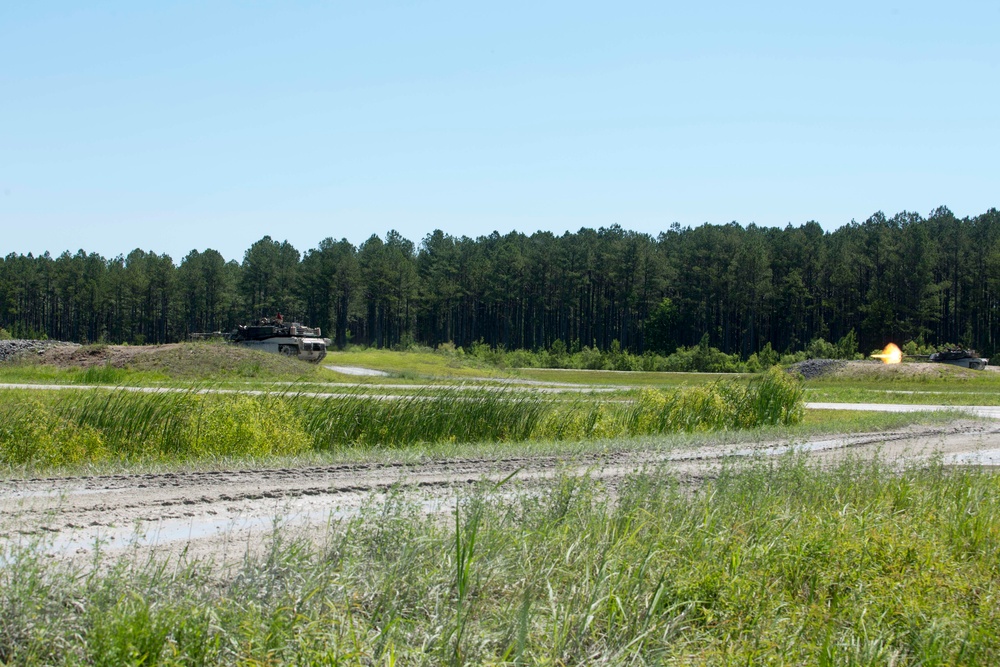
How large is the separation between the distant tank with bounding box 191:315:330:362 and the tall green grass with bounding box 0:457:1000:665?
1404 inches

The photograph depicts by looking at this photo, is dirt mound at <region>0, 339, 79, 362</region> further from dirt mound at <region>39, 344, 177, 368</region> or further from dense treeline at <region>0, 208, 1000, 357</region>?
dense treeline at <region>0, 208, 1000, 357</region>

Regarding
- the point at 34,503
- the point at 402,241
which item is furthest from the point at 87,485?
the point at 402,241

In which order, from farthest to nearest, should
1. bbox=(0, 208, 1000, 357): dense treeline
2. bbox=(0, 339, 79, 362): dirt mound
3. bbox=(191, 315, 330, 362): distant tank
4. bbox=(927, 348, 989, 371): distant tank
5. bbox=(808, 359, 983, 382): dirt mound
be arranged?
bbox=(0, 208, 1000, 357): dense treeline < bbox=(927, 348, 989, 371): distant tank < bbox=(808, 359, 983, 382): dirt mound < bbox=(191, 315, 330, 362): distant tank < bbox=(0, 339, 79, 362): dirt mound

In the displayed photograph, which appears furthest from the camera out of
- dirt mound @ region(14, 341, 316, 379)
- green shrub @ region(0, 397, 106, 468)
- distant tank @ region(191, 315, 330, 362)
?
distant tank @ region(191, 315, 330, 362)

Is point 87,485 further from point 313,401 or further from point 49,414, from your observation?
point 313,401

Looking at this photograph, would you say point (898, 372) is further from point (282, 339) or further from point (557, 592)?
point (557, 592)

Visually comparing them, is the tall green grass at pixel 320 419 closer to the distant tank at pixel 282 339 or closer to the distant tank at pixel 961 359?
the distant tank at pixel 282 339

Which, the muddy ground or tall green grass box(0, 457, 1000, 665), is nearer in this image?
tall green grass box(0, 457, 1000, 665)

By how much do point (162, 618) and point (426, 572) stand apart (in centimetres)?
167

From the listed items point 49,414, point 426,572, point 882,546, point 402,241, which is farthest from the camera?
point 402,241

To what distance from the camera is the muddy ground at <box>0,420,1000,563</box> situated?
6734mm

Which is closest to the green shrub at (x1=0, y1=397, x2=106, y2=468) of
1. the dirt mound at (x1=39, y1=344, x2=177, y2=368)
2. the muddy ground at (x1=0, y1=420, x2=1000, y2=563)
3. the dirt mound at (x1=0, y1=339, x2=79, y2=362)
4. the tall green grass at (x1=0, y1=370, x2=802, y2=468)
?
the tall green grass at (x1=0, y1=370, x2=802, y2=468)

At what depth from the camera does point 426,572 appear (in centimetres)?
584

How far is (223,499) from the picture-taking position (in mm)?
8680
